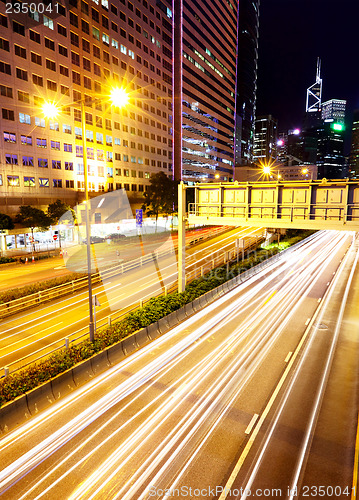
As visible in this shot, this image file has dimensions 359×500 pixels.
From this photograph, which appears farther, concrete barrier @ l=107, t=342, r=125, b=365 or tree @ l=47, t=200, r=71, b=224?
tree @ l=47, t=200, r=71, b=224

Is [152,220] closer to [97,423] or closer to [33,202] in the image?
[33,202]

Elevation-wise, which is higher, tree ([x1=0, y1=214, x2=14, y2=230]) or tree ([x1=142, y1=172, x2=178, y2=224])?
tree ([x1=142, y1=172, x2=178, y2=224])

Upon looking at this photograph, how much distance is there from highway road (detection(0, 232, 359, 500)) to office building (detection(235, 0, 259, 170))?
4812 inches

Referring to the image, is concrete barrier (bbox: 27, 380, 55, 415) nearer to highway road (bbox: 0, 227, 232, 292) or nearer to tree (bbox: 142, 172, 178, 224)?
highway road (bbox: 0, 227, 232, 292)

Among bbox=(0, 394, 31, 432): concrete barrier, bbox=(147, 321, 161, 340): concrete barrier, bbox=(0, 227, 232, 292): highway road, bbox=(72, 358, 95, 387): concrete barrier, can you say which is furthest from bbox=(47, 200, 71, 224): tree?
bbox=(0, 394, 31, 432): concrete barrier

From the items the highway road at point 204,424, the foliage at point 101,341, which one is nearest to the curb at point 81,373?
the foliage at point 101,341

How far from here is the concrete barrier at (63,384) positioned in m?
10.5

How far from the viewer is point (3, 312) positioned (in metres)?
17.7

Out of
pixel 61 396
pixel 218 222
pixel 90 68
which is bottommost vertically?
pixel 61 396

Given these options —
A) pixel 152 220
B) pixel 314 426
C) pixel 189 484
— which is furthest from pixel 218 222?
pixel 152 220

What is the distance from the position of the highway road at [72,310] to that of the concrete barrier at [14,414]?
3.77m

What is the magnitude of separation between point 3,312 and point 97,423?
39.1ft

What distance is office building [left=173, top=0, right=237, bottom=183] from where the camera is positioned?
8025cm

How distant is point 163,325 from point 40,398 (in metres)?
7.26
